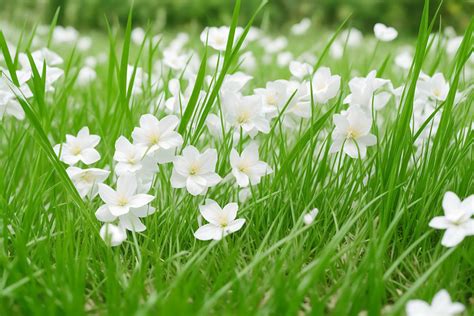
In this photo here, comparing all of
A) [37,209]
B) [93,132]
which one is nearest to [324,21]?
[93,132]

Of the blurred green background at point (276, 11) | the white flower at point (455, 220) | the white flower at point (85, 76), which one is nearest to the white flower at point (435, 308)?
the white flower at point (455, 220)

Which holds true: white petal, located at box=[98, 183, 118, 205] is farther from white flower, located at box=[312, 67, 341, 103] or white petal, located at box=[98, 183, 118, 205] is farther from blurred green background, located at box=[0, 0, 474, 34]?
blurred green background, located at box=[0, 0, 474, 34]

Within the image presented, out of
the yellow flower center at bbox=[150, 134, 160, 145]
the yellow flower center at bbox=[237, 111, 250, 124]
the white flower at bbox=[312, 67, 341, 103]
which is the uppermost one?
the white flower at bbox=[312, 67, 341, 103]

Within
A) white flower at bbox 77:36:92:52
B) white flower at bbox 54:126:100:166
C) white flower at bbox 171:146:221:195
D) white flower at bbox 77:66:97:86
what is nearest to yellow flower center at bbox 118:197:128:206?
white flower at bbox 171:146:221:195

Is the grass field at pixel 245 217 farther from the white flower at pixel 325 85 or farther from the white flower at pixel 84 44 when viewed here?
the white flower at pixel 84 44

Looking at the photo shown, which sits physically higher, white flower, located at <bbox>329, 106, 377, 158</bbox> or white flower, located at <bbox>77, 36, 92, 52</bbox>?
white flower, located at <bbox>329, 106, 377, 158</bbox>

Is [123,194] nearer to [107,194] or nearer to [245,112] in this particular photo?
[107,194]
